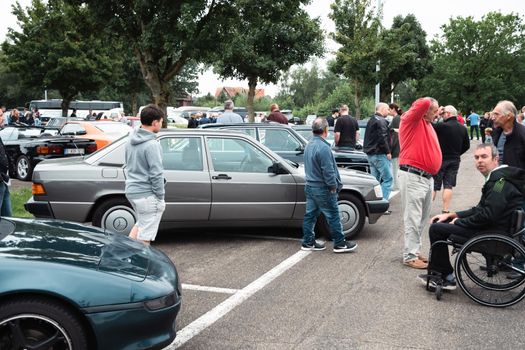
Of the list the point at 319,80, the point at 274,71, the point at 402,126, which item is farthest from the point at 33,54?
the point at 319,80

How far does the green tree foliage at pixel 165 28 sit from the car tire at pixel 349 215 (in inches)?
284

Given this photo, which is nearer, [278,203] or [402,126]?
[402,126]

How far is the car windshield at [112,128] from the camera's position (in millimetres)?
15063

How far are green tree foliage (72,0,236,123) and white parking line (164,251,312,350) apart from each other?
826 cm

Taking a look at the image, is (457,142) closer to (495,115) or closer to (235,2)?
(495,115)

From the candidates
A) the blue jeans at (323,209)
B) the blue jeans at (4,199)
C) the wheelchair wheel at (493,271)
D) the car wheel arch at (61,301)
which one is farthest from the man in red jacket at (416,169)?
the blue jeans at (4,199)

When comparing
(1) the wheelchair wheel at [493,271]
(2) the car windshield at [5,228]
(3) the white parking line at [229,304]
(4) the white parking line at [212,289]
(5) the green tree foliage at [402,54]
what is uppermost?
(5) the green tree foliage at [402,54]

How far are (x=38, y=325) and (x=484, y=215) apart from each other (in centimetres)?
378

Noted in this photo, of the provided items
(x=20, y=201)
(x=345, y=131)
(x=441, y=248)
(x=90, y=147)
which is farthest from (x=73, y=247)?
(x=90, y=147)

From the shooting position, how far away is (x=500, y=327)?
14.6 feet

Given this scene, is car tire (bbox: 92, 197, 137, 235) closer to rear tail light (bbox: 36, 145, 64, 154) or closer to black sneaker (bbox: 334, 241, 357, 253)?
black sneaker (bbox: 334, 241, 357, 253)

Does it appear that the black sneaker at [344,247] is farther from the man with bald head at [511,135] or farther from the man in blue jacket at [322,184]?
the man with bald head at [511,135]

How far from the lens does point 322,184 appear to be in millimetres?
6625

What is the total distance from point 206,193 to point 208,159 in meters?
0.48
